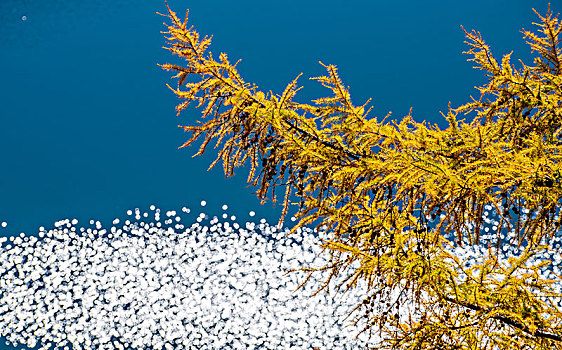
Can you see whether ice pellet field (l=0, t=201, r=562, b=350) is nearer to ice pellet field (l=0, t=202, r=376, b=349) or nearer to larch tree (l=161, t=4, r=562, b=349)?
ice pellet field (l=0, t=202, r=376, b=349)

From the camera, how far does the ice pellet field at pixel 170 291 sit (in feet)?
47.0

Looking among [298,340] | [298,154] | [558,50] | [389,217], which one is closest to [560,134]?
[558,50]

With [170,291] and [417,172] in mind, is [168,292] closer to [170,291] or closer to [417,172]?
[170,291]

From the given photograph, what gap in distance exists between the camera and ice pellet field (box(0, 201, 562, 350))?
47.0 ft

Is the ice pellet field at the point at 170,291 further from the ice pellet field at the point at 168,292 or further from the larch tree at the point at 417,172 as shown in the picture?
the larch tree at the point at 417,172

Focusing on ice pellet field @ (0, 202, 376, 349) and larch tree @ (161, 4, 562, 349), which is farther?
ice pellet field @ (0, 202, 376, 349)

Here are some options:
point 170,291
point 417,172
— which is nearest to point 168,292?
point 170,291

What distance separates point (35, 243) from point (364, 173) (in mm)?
17555

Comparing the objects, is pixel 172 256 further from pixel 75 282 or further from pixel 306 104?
pixel 306 104

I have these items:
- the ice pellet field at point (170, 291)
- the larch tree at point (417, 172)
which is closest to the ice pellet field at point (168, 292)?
the ice pellet field at point (170, 291)

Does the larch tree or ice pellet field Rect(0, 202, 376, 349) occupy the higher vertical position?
ice pellet field Rect(0, 202, 376, 349)

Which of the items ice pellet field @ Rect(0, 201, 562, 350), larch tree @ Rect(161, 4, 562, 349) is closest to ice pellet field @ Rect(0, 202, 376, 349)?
ice pellet field @ Rect(0, 201, 562, 350)

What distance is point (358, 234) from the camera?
3.12 metres

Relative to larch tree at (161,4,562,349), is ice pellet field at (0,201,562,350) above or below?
above
